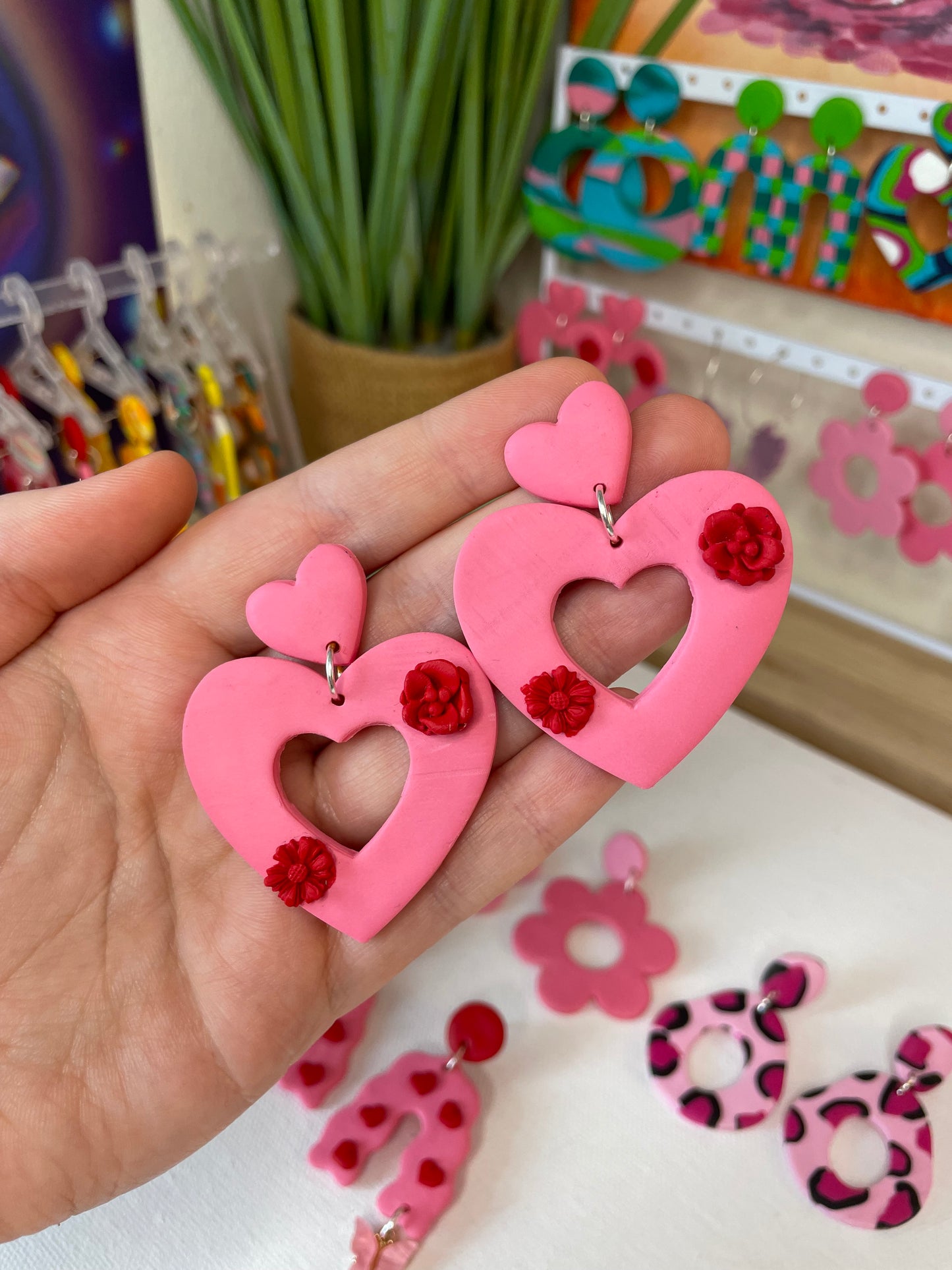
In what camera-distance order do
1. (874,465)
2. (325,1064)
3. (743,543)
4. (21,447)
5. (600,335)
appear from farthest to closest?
1. (600,335)
2. (874,465)
3. (21,447)
4. (325,1064)
5. (743,543)

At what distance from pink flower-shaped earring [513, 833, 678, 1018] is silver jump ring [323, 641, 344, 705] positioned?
12.3 inches

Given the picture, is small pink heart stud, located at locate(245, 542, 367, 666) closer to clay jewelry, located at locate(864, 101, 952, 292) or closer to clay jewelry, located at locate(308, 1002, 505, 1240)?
clay jewelry, located at locate(308, 1002, 505, 1240)

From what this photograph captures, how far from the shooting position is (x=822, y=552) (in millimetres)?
1283

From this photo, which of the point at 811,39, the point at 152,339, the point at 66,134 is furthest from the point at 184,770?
the point at 811,39

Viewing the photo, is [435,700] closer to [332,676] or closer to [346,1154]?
[332,676]

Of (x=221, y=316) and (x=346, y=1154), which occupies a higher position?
(x=221, y=316)

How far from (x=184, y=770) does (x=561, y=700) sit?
318mm

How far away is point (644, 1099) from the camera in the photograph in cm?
78

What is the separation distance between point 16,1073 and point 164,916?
14cm

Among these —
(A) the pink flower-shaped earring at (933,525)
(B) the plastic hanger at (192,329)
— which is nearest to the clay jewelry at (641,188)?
(A) the pink flower-shaped earring at (933,525)

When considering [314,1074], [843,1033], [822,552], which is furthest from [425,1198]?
[822,552]

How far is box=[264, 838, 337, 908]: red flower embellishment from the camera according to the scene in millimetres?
701

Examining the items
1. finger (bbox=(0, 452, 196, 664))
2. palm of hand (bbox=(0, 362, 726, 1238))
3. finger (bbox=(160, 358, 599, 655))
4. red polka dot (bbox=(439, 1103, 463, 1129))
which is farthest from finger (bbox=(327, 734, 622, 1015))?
finger (bbox=(0, 452, 196, 664))

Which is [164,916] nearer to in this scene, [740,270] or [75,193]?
[75,193]
